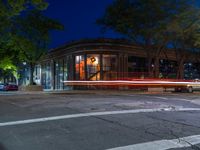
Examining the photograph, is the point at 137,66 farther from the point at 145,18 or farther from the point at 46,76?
the point at 46,76

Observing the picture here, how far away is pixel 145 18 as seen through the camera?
114 feet

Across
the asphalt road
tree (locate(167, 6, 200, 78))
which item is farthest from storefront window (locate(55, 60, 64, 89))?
the asphalt road

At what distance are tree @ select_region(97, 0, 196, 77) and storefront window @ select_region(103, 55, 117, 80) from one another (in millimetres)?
4140

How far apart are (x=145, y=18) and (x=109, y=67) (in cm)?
827

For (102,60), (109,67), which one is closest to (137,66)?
(109,67)

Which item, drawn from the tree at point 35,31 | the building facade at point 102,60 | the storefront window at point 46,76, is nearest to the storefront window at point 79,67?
the building facade at point 102,60

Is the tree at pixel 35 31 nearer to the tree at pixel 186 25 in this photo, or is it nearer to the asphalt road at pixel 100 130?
the tree at pixel 186 25

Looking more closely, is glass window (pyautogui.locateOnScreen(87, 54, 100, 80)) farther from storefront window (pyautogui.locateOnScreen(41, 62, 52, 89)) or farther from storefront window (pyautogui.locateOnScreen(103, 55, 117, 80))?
storefront window (pyautogui.locateOnScreen(41, 62, 52, 89))

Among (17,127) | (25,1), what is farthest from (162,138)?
(25,1)

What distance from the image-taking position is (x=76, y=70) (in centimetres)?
4169

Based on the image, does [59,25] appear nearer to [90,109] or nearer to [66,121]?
[90,109]

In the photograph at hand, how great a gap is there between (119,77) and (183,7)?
37.0 feet

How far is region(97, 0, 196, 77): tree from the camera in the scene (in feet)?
112

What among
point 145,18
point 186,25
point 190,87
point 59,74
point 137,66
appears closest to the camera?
point 186,25
